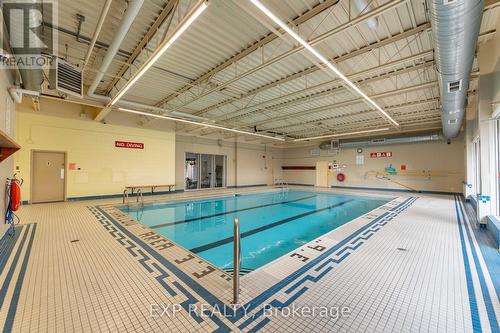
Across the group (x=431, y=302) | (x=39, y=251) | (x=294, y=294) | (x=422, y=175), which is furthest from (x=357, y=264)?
(x=422, y=175)

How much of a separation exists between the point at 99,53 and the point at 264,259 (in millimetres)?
5101

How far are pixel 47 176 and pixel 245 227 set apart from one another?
6730 millimetres

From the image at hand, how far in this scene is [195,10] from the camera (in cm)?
225

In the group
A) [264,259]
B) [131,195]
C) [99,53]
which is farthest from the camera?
[131,195]

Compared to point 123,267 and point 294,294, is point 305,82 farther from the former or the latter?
point 123,267

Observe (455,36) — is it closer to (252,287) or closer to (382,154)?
(252,287)

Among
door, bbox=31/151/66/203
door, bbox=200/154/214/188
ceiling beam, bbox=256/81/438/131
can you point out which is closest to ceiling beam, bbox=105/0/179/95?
door, bbox=31/151/66/203

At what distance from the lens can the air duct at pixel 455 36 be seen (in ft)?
6.13

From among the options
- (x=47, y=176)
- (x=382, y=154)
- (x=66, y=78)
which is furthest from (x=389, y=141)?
(x=47, y=176)

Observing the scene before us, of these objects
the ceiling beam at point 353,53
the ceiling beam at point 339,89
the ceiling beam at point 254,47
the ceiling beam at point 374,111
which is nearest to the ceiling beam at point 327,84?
the ceiling beam at point 339,89

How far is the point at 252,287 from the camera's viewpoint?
2004 millimetres

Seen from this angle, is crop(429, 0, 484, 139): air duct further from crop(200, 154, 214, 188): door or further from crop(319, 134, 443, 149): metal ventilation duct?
crop(200, 154, 214, 188): door

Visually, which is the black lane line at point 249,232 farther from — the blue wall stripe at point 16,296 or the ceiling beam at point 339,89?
the ceiling beam at point 339,89

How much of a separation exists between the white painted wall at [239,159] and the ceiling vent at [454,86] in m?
9.78
